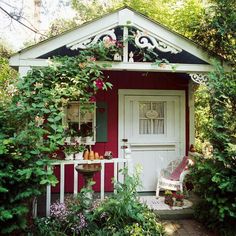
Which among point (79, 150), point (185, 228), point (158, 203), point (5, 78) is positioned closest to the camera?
point (185, 228)

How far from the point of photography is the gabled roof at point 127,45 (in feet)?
13.6

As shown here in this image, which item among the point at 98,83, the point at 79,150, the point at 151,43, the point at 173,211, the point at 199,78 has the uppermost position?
the point at 151,43

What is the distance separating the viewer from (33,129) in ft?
10.9

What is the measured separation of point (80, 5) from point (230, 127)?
11739mm

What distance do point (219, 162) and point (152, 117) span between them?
2.07 meters

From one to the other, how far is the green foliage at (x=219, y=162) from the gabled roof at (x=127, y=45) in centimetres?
48

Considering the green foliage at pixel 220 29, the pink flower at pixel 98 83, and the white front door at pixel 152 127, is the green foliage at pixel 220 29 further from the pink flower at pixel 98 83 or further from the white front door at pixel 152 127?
the pink flower at pixel 98 83

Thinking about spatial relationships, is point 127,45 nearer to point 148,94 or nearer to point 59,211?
point 148,94

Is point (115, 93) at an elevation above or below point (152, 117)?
above

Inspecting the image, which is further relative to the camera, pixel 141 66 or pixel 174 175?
pixel 174 175

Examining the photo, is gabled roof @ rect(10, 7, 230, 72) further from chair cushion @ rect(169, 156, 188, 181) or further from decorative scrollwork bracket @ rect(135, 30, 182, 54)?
chair cushion @ rect(169, 156, 188, 181)

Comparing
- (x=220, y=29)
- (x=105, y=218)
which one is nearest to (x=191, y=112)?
(x=220, y=29)

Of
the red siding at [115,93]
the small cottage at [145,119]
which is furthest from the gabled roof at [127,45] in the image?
the red siding at [115,93]

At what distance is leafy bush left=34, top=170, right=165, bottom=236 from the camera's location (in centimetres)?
346
